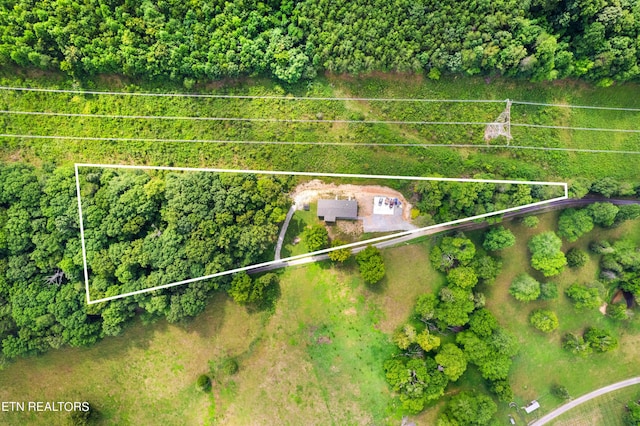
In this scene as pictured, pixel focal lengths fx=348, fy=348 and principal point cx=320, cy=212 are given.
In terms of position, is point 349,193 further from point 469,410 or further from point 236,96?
point 469,410

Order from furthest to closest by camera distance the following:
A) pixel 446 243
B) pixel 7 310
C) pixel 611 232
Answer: pixel 611 232, pixel 446 243, pixel 7 310

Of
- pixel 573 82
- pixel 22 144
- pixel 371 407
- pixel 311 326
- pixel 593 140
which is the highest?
pixel 573 82

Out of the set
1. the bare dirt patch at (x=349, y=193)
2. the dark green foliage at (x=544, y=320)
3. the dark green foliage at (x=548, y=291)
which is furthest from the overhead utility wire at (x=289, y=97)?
the dark green foliage at (x=544, y=320)

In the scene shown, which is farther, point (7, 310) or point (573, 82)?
point (573, 82)

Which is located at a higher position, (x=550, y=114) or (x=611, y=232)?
(x=550, y=114)

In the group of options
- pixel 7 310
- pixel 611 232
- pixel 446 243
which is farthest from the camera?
pixel 611 232

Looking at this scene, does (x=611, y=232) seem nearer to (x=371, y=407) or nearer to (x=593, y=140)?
(x=593, y=140)

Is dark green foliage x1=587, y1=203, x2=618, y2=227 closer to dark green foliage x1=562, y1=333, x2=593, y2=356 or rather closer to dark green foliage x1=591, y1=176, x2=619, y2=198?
dark green foliage x1=591, y1=176, x2=619, y2=198

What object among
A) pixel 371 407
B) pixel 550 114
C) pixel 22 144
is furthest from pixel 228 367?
pixel 550 114
